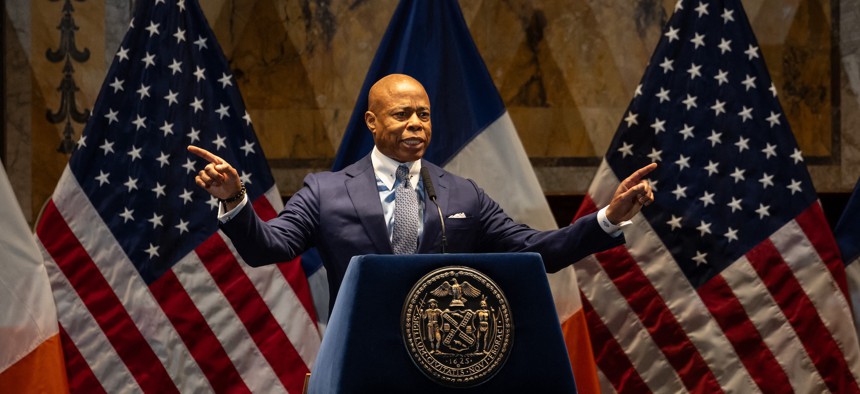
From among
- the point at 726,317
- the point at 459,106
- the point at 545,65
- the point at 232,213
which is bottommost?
the point at 726,317

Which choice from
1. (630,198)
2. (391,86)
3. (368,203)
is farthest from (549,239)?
(391,86)

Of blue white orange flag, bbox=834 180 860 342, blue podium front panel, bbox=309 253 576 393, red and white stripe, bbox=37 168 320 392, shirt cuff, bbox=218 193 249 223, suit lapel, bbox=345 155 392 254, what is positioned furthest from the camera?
blue white orange flag, bbox=834 180 860 342

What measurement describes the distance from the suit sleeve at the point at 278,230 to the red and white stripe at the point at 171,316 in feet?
4.06

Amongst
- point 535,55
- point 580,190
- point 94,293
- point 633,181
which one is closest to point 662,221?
point 580,190

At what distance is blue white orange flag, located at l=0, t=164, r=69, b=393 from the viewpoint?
14.7 ft

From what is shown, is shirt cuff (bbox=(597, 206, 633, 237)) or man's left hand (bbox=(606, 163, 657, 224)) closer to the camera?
man's left hand (bbox=(606, 163, 657, 224))

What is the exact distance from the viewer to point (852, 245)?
5168 mm

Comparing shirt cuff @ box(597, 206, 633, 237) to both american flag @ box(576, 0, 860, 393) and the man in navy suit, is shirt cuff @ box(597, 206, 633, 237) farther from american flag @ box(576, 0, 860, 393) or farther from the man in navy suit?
american flag @ box(576, 0, 860, 393)

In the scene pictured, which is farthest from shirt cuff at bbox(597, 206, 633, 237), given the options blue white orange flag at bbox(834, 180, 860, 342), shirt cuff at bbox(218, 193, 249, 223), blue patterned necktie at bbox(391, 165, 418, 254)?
blue white orange flag at bbox(834, 180, 860, 342)

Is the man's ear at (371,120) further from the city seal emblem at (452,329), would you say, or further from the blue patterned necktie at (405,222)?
the city seal emblem at (452,329)

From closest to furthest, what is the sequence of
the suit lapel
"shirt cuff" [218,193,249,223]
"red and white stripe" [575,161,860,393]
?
"shirt cuff" [218,193,249,223], the suit lapel, "red and white stripe" [575,161,860,393]

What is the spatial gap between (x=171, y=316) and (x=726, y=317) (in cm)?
253

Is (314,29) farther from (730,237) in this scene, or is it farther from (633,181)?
(633,181)

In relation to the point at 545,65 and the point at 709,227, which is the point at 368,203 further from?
the point at 545,65
